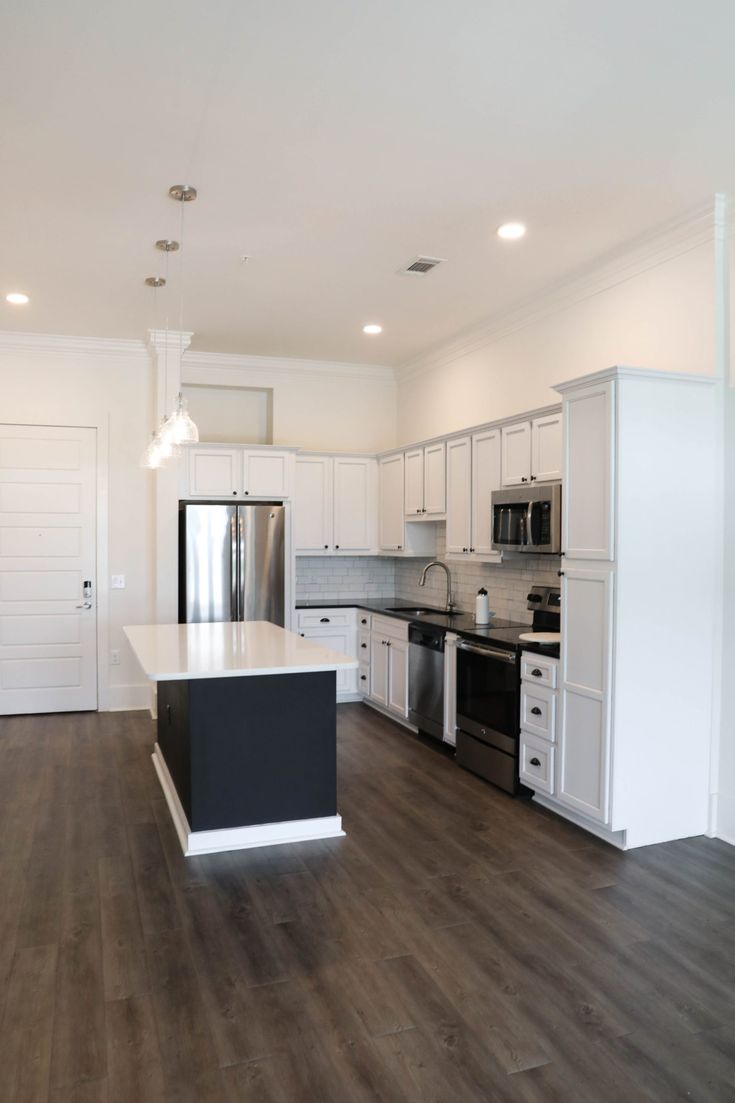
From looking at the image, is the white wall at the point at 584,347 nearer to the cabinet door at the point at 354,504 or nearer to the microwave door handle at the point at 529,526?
the cabinet door at the point at 354,504

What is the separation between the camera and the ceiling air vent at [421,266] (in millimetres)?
4434

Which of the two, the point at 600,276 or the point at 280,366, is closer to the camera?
the point at 600,276

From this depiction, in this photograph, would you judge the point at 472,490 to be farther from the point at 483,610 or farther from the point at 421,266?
the point at 421,266

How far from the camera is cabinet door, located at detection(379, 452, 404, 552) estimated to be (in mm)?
6602

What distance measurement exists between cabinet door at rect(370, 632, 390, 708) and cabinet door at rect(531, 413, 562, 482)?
85.4 inches

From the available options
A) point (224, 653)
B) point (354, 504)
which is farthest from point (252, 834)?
point (354, 504)

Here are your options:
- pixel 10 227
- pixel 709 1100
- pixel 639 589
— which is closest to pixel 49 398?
pixel 10 227

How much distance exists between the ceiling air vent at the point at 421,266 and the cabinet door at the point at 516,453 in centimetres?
107

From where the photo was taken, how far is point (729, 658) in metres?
3.71

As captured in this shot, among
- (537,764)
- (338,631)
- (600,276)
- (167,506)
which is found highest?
(600,276)

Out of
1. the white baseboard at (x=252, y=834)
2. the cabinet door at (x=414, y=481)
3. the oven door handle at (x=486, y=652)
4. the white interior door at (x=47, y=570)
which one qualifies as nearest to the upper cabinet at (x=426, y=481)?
the cabinet door at (x=414, y=481)

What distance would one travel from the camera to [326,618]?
21.7 feet

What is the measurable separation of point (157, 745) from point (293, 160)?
3.65m

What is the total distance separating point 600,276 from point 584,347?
40cm
